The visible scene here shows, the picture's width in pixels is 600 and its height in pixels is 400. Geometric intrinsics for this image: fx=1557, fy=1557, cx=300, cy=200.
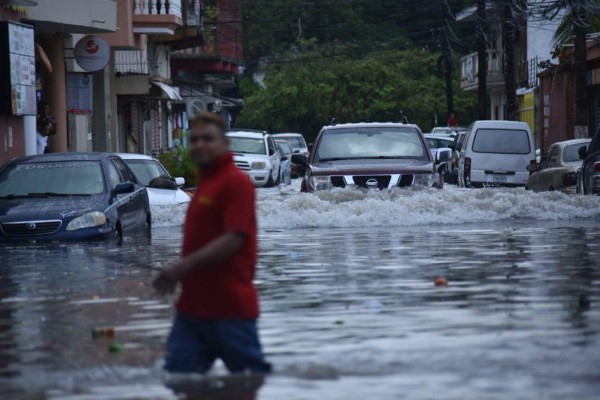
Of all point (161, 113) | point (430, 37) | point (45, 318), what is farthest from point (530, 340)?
point (430, 37)

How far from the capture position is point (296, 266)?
16.2 meters

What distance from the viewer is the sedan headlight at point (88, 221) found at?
63.1ft

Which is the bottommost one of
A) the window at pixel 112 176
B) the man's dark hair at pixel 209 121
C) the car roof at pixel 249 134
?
the window at pixel 112 176

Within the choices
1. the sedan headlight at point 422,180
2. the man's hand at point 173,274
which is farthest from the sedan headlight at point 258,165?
the man's hand at point 173,274

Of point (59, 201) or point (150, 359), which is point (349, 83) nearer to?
point (59, 201)

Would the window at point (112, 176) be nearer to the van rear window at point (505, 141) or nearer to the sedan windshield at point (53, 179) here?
the sedan windshield at point (53, 179)

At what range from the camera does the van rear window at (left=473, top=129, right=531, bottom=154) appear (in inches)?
1527

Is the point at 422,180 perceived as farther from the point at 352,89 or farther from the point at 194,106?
the point at 352,89

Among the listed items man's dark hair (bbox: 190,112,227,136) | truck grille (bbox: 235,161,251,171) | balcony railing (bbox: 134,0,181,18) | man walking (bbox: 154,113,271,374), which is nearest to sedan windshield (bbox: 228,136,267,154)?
truck grille (bbox: 235,161,251,171)

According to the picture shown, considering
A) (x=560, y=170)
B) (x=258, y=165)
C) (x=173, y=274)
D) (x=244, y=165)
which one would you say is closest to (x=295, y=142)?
(x=258, y=165)

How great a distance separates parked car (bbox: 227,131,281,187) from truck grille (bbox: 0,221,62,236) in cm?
2742

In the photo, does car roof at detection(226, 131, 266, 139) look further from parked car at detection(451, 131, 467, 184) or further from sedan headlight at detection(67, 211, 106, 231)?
sedan headlight at detection(67, 211, 106, 231)

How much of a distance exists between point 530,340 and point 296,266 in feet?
21.2

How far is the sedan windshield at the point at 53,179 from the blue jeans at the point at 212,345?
477 inches
